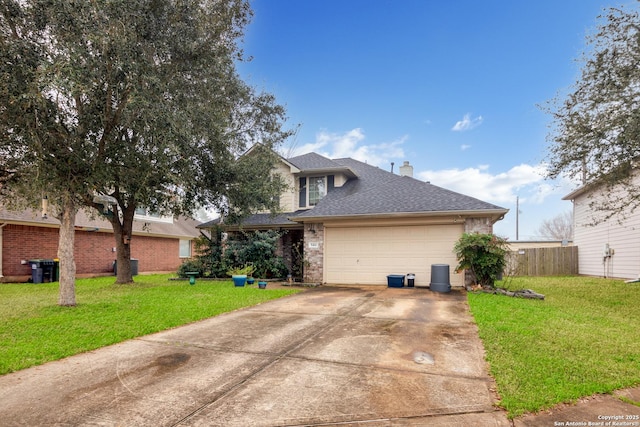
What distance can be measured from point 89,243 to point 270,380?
1689cm

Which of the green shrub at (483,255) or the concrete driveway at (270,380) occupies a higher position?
the green shrub at (483,255)

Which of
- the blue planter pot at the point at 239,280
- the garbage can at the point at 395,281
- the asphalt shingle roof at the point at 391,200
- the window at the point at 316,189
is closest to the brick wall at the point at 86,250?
the blue planter pot at the point at 239,280

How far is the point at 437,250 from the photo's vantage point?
11891 mm

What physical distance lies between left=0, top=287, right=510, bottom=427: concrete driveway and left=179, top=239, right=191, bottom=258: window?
1845cm

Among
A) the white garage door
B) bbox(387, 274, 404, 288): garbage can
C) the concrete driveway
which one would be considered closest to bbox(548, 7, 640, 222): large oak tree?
the white garage door

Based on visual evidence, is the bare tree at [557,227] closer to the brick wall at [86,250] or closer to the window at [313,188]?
the window at [313,188]

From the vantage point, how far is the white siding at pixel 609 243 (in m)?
13.4

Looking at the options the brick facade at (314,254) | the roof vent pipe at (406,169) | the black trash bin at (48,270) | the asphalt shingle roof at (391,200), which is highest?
the roof vent pipe at (406,169)

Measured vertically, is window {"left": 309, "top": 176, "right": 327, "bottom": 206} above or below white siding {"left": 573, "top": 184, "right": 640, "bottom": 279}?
above

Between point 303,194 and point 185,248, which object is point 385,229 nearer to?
point 303,194

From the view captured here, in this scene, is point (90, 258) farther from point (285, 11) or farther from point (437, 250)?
point (437, 250)

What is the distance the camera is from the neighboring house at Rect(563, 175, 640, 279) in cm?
1341

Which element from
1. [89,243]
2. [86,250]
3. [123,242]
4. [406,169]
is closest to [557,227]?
[406,169]

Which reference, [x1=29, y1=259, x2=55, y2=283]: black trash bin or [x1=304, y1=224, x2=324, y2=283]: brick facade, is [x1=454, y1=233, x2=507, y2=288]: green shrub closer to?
[x1=304, y1=224, x2=324, y2=283]: brick facade
